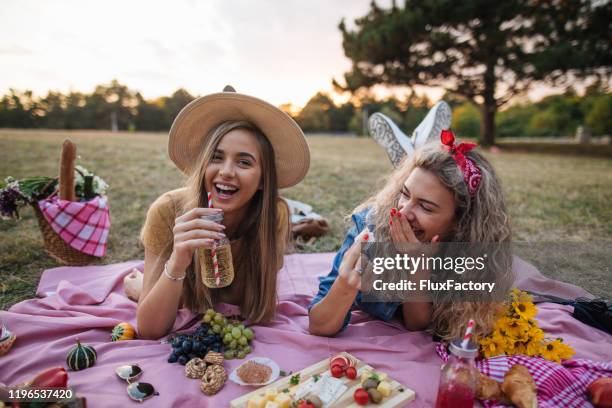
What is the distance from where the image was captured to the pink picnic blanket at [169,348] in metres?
2.02

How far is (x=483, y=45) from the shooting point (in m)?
16.7

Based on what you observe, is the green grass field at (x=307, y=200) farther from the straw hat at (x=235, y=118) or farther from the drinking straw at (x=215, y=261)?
the drinking straw at (x=215, y=261)

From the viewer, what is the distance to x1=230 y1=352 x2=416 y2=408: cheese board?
1814mm

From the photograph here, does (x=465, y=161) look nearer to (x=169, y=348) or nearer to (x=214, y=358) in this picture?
(x=214, y=358)

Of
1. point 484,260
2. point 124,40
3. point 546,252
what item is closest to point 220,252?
point 484,260

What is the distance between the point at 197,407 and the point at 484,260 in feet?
6.17

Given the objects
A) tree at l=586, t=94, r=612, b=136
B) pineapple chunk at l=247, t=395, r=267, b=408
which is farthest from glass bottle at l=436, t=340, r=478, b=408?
tree at l=586, t=94, r=612, b=136

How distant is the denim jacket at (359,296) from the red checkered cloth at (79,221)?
2752 millimetres

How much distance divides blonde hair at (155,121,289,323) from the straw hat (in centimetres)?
7

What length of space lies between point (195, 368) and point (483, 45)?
1869cm

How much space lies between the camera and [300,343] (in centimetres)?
247

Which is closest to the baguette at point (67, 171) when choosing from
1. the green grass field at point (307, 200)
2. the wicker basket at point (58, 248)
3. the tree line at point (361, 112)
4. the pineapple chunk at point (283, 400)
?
the wicker basket at point (58, 248)

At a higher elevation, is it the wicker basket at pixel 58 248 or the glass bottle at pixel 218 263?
the glass bottle at pixel 218 263

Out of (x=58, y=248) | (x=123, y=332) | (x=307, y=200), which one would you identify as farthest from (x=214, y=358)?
(x=307, y=200)
